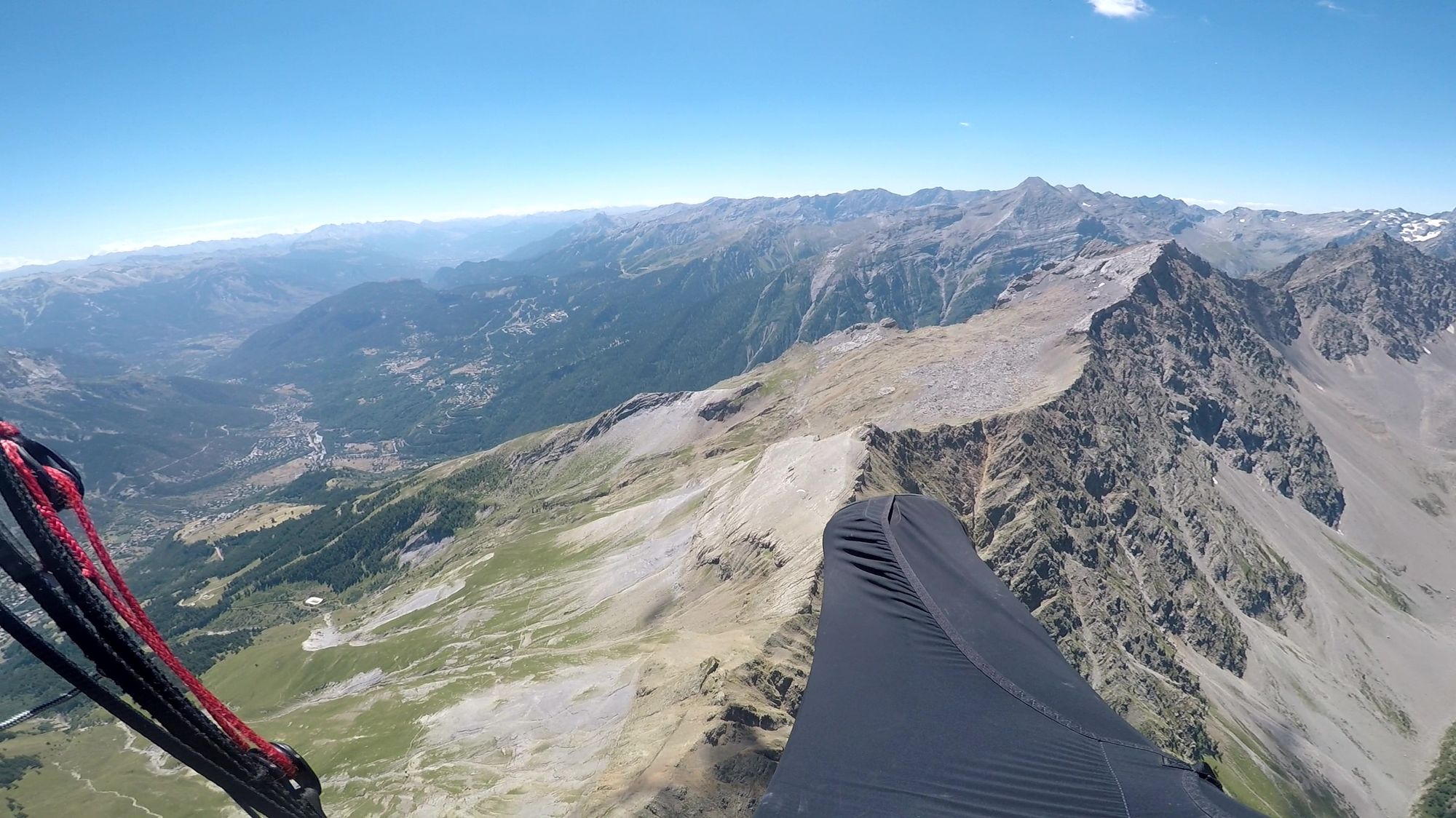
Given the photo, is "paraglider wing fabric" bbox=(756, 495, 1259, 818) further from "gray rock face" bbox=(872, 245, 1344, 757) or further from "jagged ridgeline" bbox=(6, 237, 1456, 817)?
"gray rock face" bbox=(872, 245, 1344, 757)

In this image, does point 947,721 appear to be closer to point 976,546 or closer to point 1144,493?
point 976,546

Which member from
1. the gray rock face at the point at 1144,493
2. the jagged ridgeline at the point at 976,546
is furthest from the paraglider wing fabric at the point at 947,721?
the gray rock face at the point at 1144,493

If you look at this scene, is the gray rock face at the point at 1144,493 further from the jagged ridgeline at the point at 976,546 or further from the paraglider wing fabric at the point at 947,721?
the paraglider wing fabric at the point at 947,721

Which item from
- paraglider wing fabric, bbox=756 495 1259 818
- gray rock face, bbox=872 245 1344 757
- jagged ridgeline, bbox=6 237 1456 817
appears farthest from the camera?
gray rock face, bbox=872 245 1344 757

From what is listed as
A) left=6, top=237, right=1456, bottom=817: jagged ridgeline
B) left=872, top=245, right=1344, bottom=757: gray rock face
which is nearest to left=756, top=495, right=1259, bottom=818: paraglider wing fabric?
left=6, top=237, right=1456, bottom=817: jagged ridgeline

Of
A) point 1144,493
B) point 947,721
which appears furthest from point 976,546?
point 947,721
